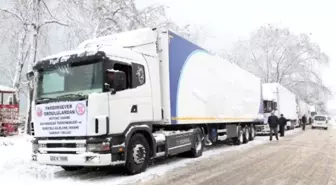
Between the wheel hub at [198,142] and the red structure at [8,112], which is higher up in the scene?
the red structure at [8,112]

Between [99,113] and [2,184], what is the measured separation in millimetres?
2675

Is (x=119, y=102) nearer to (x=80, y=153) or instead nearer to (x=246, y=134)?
(x=80, y=153)

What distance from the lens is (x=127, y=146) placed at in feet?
27.0

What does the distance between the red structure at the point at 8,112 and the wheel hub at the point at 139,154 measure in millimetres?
11905

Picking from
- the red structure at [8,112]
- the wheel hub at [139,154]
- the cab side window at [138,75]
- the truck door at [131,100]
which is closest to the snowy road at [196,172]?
the wheel hub at [139,154]

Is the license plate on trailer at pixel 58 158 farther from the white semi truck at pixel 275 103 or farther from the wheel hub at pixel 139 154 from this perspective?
the white semi truck at pixel 275 103

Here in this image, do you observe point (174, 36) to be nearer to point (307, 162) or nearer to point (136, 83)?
point (136, 83)

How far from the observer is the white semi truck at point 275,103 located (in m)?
24.1

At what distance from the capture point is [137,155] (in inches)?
A: 337

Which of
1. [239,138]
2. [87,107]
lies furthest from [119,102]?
[239,138]

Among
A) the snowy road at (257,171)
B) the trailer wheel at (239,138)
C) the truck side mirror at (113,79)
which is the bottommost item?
the snowy road at (257,171)

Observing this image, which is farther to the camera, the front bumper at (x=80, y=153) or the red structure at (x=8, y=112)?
the red structure at (x=8, y=112)

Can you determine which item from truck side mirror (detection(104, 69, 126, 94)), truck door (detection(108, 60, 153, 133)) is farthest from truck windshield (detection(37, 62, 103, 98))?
truck door (detection(108, 60, 153, 133))

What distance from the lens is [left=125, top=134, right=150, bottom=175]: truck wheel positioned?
27.5 ft
